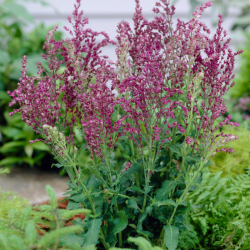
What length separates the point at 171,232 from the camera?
1.13 meters

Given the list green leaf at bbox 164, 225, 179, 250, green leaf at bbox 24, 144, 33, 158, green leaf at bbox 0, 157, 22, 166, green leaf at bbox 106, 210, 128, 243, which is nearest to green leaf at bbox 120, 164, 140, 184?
green leaf at bbox 106, 210, 128, 243

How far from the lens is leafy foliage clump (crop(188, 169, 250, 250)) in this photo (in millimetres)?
1513

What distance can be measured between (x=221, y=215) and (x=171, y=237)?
65 cm

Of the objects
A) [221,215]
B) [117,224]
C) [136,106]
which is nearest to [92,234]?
[117,224]

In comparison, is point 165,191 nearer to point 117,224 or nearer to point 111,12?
point 117,224

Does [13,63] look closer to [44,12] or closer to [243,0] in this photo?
[44,12]

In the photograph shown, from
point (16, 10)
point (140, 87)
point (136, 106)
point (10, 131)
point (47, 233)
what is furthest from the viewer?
point (16, 10)

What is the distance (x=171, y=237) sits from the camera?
1.11 m

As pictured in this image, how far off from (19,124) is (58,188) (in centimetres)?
105

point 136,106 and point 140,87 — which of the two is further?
point 136,106

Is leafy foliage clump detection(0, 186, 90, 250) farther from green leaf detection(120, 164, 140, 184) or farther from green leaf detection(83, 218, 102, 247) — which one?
green leaf detection(120, 164, 140, 184)

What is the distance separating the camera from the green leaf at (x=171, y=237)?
1077 mm

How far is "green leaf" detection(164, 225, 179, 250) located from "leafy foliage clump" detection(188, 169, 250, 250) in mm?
342

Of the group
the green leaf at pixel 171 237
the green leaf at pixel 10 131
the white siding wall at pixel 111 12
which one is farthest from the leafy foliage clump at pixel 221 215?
the white siding wall at pixel 111 12
